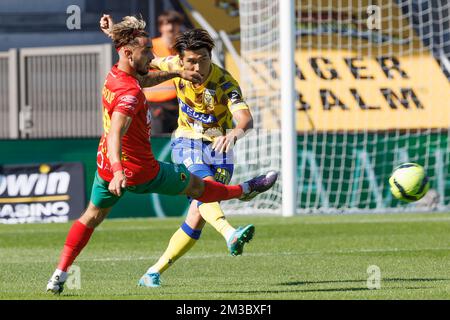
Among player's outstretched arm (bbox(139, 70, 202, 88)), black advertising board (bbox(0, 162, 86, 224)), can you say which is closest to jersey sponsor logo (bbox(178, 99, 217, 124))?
player's outstretched arm (bbox(139, 70, 202, 88))

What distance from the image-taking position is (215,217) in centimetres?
931

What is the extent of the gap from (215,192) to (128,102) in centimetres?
109

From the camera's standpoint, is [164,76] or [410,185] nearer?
[164,76]

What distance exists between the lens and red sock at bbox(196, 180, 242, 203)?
8812mm

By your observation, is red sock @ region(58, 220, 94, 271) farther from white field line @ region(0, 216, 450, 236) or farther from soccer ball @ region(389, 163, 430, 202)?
white field line @ region(0, 216, 450, 236)

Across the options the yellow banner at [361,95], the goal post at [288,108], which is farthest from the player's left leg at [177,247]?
the yellow banner at [361,95]

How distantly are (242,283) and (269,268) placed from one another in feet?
4.39

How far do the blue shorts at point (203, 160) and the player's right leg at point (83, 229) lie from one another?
1.21 m

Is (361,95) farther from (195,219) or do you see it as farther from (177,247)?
(177,247)

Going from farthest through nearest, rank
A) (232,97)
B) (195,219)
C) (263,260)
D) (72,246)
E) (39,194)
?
(39,194), (263,260), (232,97), (195,219), (72,246)

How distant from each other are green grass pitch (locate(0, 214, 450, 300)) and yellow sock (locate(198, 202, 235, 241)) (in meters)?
0.44

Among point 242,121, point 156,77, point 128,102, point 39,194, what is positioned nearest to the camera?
point 128,102

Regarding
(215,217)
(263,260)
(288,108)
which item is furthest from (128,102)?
(288,108)

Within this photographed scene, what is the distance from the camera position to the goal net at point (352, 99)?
61.6ft
